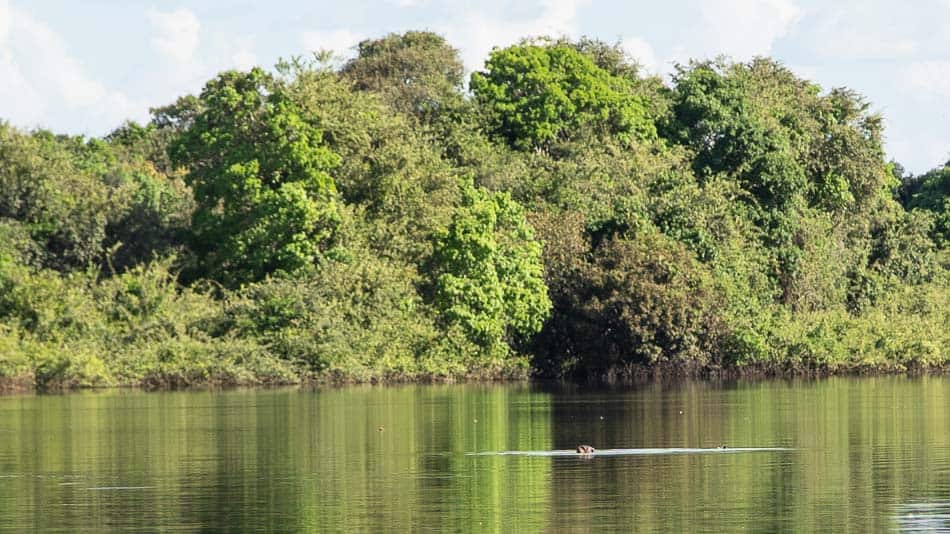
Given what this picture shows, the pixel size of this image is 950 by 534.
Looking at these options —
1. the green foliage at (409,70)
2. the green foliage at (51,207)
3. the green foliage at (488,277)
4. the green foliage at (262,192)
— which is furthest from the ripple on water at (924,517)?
the green foliage at (409,70)

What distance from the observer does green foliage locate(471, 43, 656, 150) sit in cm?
7456

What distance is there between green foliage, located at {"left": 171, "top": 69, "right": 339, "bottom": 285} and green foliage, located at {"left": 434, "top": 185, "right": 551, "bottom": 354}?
465 centimetres

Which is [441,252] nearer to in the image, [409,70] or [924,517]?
[409,70]

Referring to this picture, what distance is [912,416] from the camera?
38406mm

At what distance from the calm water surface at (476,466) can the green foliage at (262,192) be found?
14.1m

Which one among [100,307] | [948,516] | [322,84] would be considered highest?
[322,84]

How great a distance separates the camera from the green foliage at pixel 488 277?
61.2 meters

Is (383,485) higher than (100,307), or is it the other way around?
(100,307)

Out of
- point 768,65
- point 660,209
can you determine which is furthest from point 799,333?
point 768,65

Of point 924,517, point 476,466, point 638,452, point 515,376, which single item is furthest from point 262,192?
point 924,517

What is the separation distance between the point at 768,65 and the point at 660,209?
17103mm

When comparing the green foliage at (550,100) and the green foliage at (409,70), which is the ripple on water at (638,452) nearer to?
the green foliage at (550,100)

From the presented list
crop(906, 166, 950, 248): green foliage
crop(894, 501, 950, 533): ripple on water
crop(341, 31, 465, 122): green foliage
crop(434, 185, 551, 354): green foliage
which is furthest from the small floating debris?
crop(906, 166, 950, 248): green foliage

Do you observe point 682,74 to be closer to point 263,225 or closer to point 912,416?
point 263,225
